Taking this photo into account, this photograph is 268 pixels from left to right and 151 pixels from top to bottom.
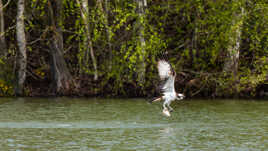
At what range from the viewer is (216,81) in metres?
24.9

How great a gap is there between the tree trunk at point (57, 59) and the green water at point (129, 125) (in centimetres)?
121

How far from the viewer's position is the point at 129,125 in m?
18.7

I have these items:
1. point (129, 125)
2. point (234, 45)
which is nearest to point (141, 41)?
point (234, 45)

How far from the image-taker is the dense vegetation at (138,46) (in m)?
24.2

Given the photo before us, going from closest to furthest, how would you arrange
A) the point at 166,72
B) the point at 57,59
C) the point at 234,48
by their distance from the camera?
1. the point at 166,72
2. the point at 234,48
3. the point at 57,59

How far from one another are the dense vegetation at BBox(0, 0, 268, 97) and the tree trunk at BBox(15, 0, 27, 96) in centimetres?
3

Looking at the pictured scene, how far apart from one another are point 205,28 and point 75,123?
25.5ft

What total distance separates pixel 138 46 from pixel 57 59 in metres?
4.10

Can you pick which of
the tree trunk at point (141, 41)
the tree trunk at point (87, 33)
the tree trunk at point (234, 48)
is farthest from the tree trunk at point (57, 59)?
the tree trunk at point (234, 48)

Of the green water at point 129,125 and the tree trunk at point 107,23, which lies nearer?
the green water at point 129,125

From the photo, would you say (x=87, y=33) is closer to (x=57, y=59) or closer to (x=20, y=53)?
(x=57, y=59)

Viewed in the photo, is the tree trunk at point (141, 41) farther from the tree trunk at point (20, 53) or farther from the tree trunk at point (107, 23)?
the tree trunk at point (20, 53)

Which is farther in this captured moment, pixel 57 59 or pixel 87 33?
pixel 57 59

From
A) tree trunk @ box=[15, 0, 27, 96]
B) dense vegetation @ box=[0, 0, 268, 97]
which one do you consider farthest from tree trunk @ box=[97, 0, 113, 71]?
tree trunk @ box=[15, 0, 27, 96]
